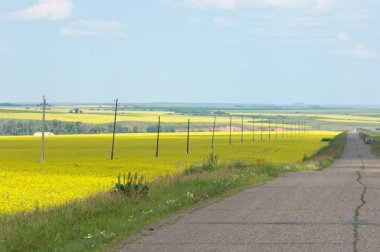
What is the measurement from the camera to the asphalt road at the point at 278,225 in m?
11.0

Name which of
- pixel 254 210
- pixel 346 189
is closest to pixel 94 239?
pixel 254 210

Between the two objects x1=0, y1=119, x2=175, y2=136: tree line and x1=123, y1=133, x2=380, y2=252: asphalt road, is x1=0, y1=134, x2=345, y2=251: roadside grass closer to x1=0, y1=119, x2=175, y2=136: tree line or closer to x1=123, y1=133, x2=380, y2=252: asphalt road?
x1=123, y1=133, x2=380, y2=252: asphalt road

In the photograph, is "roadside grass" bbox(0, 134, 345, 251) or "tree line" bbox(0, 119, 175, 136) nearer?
"roadside grass" bbox(0, 134, 345, 251)

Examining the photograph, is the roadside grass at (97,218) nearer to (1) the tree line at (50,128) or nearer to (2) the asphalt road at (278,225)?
(2) the asphalt road at (278,225)

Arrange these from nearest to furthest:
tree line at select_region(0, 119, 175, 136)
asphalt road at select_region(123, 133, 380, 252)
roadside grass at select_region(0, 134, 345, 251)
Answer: asphalt road at select_region(123, 133, 380, 252) < roadside grass at select_region(0, 134, 345, 251) < tree line at select_region(0, 119, 175, 136)

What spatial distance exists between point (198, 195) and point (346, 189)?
519 cm

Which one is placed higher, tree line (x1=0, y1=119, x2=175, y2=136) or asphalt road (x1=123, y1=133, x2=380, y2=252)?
asphalt road (x1=123, y1=133, x2=380, y2=252)

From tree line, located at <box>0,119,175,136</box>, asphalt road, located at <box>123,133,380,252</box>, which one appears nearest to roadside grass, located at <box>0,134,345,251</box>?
asphalt road, located at <box>123,133,380,252</box>

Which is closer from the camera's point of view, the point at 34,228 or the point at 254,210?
the point at 34,228

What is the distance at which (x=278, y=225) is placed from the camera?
43.4ft

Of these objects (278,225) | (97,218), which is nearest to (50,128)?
(97,218)

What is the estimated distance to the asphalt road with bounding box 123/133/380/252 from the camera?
36.0ft

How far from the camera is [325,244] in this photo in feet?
35.9

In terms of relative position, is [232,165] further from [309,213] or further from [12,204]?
[309,213]
